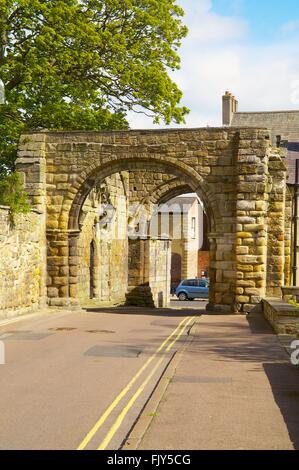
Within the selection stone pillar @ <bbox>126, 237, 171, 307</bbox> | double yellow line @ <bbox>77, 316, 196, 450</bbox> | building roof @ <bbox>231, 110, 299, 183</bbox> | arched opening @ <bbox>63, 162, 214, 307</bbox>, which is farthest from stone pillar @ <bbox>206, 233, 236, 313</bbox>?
building roof @ <bbox>231, 110, 299, 183</bbox>

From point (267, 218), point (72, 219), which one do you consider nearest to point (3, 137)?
point (72, 219)

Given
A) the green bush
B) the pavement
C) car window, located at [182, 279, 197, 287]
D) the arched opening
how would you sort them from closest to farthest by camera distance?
the pavement, the green bush, the arched opening, car window, located at [182, 279, 197, 287]

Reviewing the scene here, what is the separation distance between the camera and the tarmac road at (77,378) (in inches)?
288

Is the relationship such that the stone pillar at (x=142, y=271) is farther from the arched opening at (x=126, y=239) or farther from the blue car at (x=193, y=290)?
the blue car at (x=193, y=290)

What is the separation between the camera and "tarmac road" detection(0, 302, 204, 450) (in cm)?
731

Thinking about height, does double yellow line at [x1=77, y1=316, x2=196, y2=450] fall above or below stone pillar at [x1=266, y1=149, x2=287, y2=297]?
→ below

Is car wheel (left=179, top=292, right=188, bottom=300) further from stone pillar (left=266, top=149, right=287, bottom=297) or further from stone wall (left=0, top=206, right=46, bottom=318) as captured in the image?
stone wall (left=0, top=206, right=46, bottom=318)

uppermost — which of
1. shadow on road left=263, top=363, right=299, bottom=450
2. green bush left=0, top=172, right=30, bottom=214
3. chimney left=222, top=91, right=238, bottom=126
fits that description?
chimney left=222, top=91, right=238, bottom=126

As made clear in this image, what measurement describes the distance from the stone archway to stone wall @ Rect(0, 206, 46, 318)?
0.70 m
